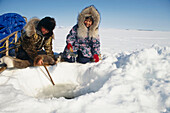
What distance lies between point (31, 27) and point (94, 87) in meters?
1.64

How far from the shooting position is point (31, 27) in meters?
2.40

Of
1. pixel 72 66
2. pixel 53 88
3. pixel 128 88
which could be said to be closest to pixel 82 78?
pixel 72 66

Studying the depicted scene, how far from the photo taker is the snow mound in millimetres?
1318

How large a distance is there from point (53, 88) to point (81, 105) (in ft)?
3.63

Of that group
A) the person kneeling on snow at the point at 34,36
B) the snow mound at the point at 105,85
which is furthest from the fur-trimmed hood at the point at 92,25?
the snow mound at the point at 105,85

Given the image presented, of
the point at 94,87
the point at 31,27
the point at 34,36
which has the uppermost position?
the point at 31,27

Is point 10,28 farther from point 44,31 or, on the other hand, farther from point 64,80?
point 64,80

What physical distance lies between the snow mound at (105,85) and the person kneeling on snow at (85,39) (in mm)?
507

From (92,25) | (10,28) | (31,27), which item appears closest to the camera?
(31,27)

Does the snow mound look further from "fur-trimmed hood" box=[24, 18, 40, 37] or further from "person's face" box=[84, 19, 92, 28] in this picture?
"person's face" box=[84, 19, 92, 28]

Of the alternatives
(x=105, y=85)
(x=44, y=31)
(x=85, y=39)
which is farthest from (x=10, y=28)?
(x=105, y=85)

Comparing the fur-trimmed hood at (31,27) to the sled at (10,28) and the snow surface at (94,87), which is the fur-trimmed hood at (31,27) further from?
the sled at (10,28)

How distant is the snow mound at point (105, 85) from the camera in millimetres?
1318

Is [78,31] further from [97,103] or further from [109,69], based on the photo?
[97,103]
